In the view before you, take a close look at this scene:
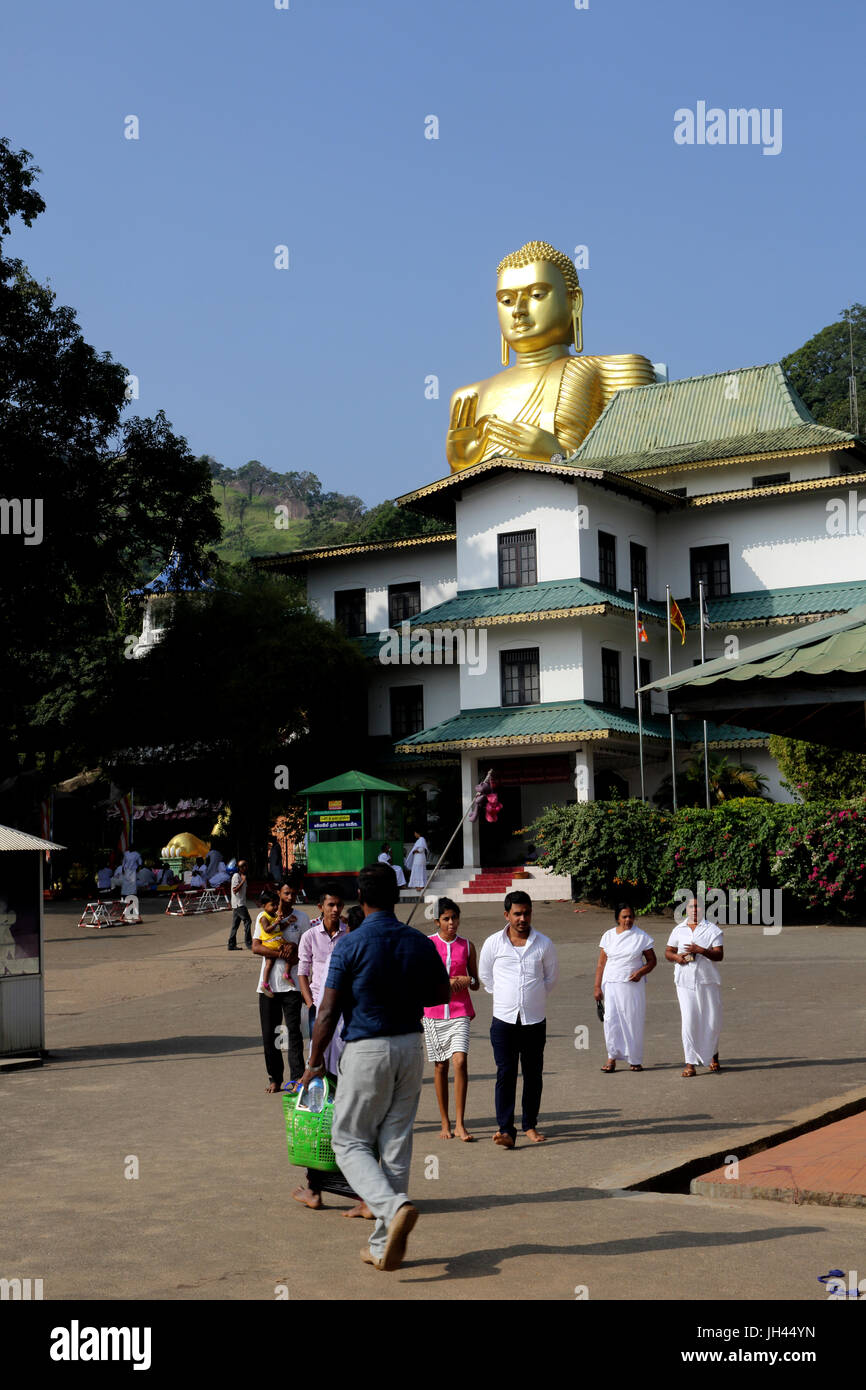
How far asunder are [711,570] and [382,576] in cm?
1065

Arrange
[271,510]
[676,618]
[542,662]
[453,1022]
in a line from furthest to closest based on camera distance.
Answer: [271,510], [542,662], [676,618], [453,1022]

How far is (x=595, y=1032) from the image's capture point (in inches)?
650

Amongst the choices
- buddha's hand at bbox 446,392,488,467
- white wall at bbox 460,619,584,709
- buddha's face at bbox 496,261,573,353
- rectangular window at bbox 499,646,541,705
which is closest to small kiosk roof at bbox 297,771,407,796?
Result: white wall at bbox 460,619,584,709

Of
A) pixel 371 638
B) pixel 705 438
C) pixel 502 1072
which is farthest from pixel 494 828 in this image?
pixel 502 1072

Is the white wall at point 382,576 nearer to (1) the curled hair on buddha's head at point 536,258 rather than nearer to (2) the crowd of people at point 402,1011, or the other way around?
(1) the curled hair on buddha's head at point 536,258

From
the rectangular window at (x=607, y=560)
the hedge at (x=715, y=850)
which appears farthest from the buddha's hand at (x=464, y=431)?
the hedge at (x=715, y=850)

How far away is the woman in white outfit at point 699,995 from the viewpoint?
13.1m

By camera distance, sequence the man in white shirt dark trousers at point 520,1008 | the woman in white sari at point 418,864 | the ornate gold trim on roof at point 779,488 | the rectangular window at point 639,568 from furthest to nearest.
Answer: the rectangular window at point 639,568 < the ornate gold trim on roof at point 779,488 < the woman in white sari at point 418,864 < the man in white shirt dark trousers at point 520,1008

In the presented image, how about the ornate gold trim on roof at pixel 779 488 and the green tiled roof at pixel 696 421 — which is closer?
the ornate gold trim on roof at pixel 779 488

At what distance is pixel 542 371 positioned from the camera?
167 ft

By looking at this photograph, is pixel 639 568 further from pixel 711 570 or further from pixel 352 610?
pixel 352 610

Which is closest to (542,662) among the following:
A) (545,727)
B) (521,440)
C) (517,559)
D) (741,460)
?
(545,727)

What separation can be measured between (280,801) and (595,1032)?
2697cm

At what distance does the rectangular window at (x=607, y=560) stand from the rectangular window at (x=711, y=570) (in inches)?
121
